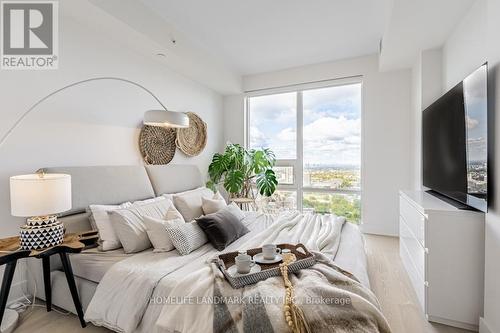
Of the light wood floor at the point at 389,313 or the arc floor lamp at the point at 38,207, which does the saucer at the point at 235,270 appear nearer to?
the light wood floor at the point at 389,313

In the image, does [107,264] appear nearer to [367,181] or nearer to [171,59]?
[171,59]

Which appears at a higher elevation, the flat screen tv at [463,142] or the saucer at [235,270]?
the flat screen tv at [463,142]

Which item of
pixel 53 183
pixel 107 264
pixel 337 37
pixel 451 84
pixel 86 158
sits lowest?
pixel 107 264

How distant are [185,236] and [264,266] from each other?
71 cm

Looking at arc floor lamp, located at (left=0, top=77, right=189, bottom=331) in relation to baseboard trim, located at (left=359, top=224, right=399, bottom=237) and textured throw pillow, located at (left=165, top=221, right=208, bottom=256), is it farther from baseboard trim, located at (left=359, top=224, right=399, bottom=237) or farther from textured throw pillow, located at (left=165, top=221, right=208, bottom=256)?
baseboard trim, located at (left=359, top=224, right=399, bottom=237)

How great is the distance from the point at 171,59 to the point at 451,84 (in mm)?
3224

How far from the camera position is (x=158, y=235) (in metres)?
1.94

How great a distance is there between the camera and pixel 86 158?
2.53 metres

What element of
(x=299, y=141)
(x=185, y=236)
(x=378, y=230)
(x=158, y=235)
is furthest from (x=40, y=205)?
(x=378, y=230)

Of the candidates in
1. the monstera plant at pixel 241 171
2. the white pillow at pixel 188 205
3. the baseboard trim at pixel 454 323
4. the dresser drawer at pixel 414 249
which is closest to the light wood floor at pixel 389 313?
the baseboard trim at pixel 454 323

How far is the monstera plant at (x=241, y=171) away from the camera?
4199 mm

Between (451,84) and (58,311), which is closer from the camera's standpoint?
(58,311)

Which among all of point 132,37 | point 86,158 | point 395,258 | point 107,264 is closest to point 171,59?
point 132,37

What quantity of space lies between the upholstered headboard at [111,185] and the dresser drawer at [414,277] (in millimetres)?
2636
